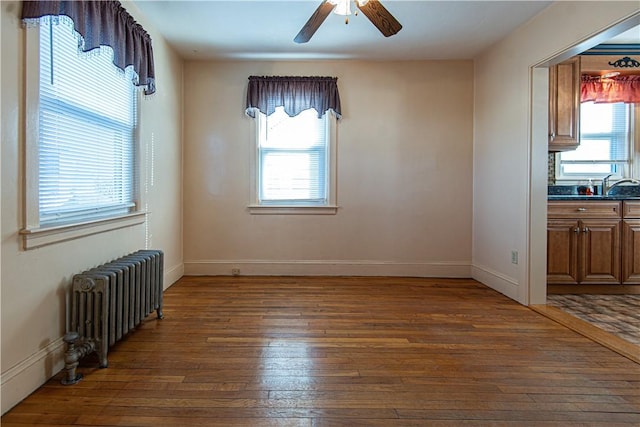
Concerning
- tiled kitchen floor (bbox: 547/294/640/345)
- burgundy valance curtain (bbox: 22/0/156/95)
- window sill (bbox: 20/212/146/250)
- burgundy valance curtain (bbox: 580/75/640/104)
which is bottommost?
tiled kitchen floor (bbox: 547/294/640/345)

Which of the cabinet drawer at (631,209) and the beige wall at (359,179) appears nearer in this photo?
→ the cabinet drawer at (631,209)

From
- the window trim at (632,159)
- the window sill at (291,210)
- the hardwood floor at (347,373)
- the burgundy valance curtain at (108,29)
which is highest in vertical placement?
the burgundy valance curtain at (108,29)

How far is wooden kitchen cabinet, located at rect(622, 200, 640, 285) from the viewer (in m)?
3.50

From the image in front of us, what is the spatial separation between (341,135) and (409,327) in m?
2.39

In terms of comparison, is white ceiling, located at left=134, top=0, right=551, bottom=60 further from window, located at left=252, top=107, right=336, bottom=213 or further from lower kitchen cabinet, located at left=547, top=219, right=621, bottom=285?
lower kitchen cabinet, located at left=547, top=219, right=621, bottom=285

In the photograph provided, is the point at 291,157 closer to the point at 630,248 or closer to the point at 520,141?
the point at 520,141

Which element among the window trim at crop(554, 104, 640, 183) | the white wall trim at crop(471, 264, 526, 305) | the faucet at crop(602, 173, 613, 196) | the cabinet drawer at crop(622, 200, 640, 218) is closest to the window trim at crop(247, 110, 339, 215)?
the white wall trim at crop(471, 264, 526, 305)

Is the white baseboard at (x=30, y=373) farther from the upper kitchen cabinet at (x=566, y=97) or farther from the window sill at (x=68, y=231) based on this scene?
the upper kitchen cabinet at (x=566, y=97)

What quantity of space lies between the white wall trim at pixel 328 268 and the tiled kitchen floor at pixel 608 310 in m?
1.08

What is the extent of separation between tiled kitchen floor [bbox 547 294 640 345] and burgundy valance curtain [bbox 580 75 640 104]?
88.6 inches

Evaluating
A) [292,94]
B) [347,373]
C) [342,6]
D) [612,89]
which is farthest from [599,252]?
[292,94]

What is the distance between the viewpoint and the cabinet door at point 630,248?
3510 millimetres

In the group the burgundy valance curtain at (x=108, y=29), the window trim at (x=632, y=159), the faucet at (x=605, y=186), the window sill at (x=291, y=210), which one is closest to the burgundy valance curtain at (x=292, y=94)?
the window sill at (x=291, y=210)

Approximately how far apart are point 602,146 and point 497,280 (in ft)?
7.29
